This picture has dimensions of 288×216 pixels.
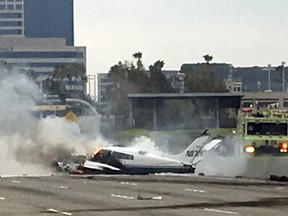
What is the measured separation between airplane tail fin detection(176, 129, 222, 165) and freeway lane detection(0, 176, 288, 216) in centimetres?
1268

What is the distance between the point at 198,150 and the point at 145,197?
25863mm

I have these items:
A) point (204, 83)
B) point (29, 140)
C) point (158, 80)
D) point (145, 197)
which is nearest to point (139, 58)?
point (158, 80)

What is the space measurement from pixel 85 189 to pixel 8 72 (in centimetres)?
4029

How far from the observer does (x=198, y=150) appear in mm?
56406

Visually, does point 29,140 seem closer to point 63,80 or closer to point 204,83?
point 204,83

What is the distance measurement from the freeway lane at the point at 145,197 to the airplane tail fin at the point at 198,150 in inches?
499

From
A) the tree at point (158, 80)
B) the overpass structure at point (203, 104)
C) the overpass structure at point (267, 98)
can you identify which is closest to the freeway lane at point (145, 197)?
the overpass structure at point (203, 104)

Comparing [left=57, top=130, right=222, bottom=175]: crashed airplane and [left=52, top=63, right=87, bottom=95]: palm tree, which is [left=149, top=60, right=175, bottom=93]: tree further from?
[left=57, top=130, right=222, bottom=175]: crashed airplane

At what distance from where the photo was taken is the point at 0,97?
66188mm

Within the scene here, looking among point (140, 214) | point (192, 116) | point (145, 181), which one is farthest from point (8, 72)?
point (140, 214)

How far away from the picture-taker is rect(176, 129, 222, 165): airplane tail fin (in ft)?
178

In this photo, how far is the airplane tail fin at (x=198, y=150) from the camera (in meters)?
54.3

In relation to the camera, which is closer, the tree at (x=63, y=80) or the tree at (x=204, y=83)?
the tree at (x=204, y=83)

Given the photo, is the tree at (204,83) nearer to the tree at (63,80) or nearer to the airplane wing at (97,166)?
the tree at (63,80)
